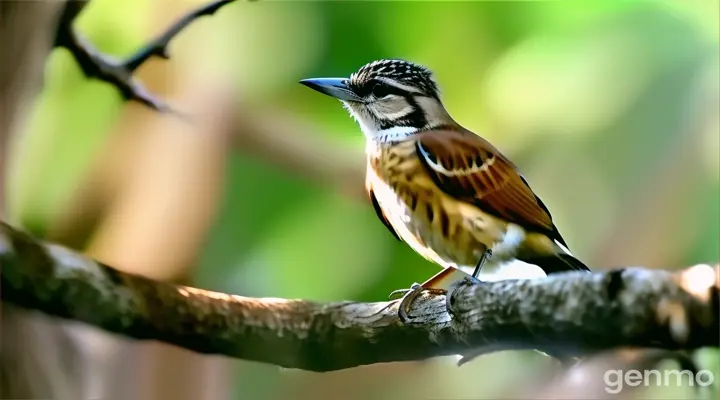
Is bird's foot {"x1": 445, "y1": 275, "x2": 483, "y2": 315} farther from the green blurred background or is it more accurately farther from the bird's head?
the bird's head

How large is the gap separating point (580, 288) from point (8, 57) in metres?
0.77

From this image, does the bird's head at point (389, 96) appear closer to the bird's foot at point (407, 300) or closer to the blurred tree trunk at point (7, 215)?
the bird's foot at point (407, 300)

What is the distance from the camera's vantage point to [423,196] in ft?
3.01

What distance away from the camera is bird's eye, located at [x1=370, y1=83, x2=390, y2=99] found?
3.18ft

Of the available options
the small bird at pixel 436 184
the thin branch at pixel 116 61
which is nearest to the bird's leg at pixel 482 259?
the small bird at pixel 436 184

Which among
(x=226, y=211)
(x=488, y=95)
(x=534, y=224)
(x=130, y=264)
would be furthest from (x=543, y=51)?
(x=130, y=264)

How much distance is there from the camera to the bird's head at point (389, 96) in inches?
37.9

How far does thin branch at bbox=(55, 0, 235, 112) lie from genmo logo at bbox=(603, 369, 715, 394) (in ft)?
2.12

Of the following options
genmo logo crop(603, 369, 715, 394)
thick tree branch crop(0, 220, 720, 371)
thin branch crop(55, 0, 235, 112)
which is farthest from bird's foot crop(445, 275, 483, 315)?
thin branch crop(55, 0, 235, 112)

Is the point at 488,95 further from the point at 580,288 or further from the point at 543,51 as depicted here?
the point at 580,288

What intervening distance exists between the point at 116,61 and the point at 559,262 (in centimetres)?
62

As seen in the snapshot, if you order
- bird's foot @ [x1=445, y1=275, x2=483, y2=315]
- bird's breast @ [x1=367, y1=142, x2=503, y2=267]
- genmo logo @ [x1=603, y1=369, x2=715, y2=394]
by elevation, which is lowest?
genmo logo @ [x1=603, y1=369, x2=715, y2=394]

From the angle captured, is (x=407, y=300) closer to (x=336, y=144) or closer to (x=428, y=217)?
(x=428, y=217)

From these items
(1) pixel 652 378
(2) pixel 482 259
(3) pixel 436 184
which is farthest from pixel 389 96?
(1) pixel 652 378
